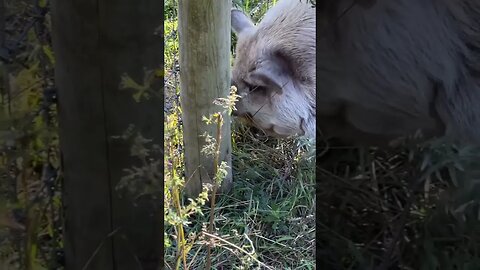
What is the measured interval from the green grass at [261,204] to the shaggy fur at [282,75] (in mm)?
159

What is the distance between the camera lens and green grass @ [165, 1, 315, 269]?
3271mm

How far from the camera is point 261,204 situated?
3768 millimetres

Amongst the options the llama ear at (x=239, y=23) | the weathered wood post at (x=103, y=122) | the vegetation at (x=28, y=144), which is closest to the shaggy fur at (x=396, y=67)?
the weathered wood post at (x=103, y=122)

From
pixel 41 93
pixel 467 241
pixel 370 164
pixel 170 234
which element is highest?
pixel 41 93

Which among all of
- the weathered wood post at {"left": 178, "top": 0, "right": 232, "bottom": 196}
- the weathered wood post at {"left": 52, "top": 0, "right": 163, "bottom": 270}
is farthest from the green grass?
the weathered wood post at {"left": 52, "top": 0, "right": 163, "bottom": 270}

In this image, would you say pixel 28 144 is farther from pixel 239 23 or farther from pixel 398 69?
pixel 239 23

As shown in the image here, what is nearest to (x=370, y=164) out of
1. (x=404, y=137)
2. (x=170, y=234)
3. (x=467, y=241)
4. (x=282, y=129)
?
(x=404, y=137)

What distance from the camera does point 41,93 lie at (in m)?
0.92

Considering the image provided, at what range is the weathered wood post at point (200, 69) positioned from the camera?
3236 millimetres

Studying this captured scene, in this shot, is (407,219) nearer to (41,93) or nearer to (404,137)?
(404,137)

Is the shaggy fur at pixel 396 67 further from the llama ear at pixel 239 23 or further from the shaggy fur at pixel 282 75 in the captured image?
the llama ear at pixel 239 23

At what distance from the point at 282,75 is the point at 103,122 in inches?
129

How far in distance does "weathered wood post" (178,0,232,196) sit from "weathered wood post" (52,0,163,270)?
2.23 metres

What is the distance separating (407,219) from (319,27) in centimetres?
28
